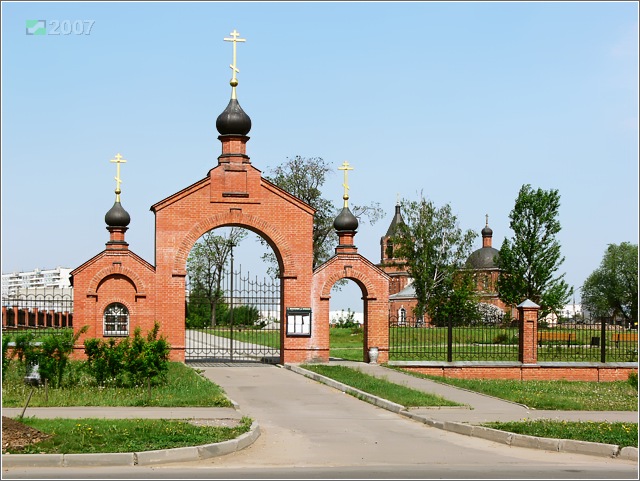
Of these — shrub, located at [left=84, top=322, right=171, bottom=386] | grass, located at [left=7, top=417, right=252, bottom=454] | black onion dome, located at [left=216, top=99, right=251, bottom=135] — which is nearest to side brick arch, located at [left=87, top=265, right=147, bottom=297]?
black onion dome, located at [left=216, top=99, right=251, bottom=135]

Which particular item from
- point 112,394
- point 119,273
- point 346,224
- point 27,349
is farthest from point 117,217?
point 27,349

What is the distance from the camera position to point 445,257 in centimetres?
6450

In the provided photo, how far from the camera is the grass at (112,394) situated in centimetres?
1742

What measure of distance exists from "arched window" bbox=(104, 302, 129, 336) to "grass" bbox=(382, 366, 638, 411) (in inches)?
354

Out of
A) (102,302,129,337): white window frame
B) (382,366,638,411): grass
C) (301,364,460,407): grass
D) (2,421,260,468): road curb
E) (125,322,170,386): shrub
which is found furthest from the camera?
(102,302,129,337): white window frame

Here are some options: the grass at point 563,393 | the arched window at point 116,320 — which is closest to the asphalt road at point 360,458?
the grass at point 563,393

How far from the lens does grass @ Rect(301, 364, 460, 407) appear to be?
1822cm

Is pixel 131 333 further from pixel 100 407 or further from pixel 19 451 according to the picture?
pixel 19 451

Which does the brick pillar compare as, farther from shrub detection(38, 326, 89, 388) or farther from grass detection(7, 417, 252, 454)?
grass detection(7, 417, 252, 454)

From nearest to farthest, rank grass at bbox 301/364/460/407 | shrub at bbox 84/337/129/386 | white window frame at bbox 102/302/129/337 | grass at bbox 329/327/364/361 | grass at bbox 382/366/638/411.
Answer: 1. grass at bbox 301/364/460/407
2. grass at bbox 382/366/638/411
3. shrub at bbox 84/337/129/386
4. white window frame at bbox 102/302/129/337
5. grass at bbox 329/327/364/361

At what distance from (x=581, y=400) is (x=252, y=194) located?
11632 mm

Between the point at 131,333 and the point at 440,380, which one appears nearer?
the point at 440,380

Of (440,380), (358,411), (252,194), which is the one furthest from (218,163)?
(358,411)

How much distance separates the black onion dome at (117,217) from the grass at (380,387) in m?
7.20
